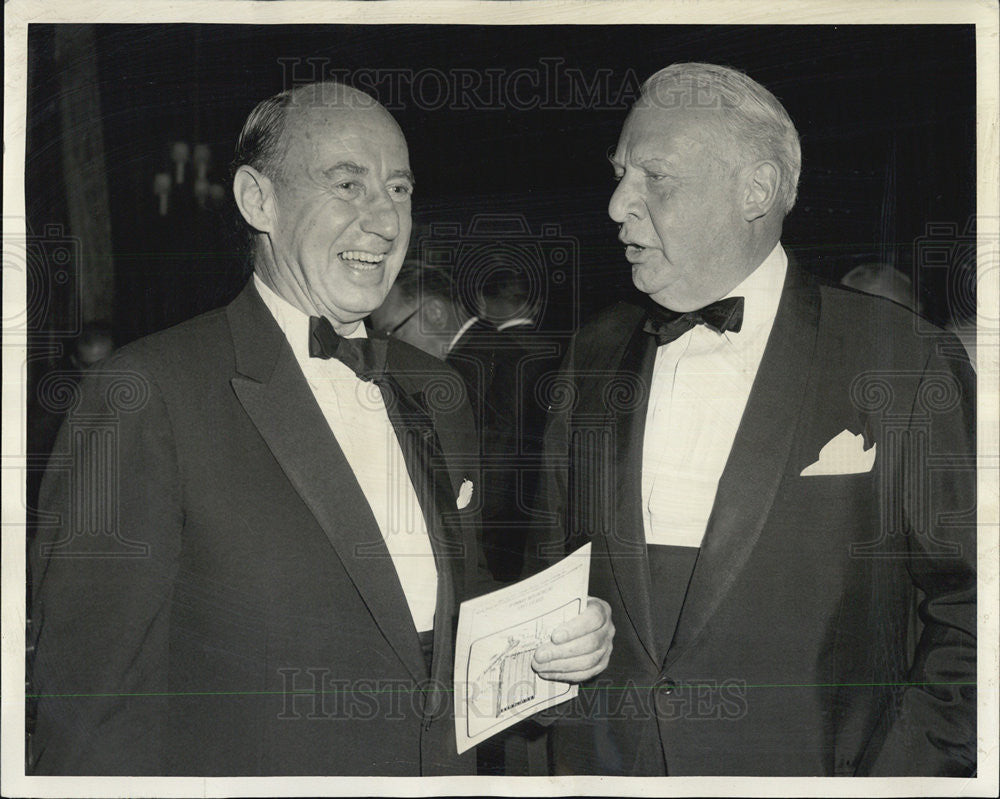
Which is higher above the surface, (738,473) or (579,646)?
(738,473)

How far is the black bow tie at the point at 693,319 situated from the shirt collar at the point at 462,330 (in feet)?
1.37

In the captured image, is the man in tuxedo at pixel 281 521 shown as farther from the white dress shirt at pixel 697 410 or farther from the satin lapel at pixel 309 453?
the white dress shirt at pixel 697 410

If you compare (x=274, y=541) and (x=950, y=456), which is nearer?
(x=274, y=541)

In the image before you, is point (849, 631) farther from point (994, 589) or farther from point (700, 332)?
point (700, 332)

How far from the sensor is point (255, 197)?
2.38 meters

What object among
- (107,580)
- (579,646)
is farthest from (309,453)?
(579,646)

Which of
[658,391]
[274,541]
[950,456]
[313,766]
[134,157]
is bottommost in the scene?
[313,766]

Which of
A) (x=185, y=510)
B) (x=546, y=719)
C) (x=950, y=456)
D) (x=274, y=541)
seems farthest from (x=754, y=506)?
(x=185, y=510)

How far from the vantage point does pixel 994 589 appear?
2.50 m

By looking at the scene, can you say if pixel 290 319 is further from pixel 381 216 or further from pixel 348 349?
pixel 381 216

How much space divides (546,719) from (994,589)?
3.85 feet

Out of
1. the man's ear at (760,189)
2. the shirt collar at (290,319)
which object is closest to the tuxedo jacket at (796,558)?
the man's ear at (760,189)

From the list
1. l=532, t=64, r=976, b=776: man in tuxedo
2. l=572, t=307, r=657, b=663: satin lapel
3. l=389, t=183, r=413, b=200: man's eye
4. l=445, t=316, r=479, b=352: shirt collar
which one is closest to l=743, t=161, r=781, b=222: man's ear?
l=532, t=64, r=976, b=776: man in tuxedo

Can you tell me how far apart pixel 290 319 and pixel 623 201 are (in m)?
0.85
